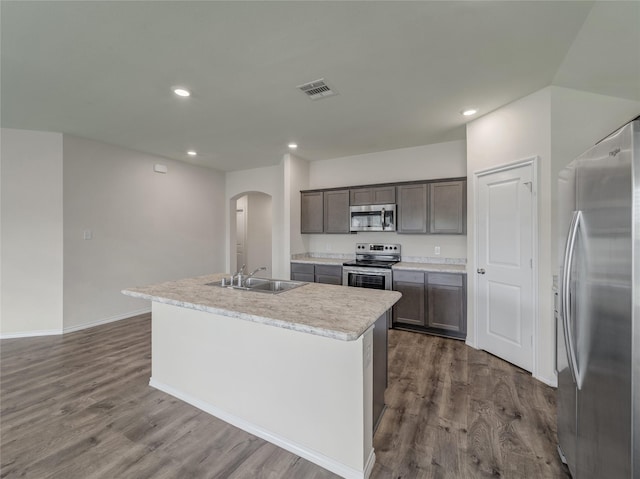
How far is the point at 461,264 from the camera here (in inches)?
161

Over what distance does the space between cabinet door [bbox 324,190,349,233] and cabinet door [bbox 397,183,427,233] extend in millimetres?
913

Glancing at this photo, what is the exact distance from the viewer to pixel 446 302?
3.70 meters

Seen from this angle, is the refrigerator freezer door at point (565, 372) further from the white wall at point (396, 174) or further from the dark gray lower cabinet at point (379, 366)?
the white wall at point (396, 174)

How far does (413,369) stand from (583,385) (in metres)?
1.73

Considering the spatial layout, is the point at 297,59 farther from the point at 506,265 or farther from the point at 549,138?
the point at 506,265

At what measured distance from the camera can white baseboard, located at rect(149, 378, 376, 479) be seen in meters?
1.60

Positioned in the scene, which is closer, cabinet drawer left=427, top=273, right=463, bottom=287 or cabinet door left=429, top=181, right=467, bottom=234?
cabinet drawer left=427, top=273, right=463, bottom=287

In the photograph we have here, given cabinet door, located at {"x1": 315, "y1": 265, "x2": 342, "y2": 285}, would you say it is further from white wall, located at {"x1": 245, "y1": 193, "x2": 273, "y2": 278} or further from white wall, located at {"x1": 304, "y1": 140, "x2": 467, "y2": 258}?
white wall, located at {"x1": 245, "y1": 193, "x2": 273, "y2": 278}

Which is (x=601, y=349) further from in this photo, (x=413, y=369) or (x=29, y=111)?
(x=29, y=111)

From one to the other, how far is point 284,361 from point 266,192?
4.54 m

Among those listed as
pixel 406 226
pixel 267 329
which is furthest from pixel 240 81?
pixel 406 226

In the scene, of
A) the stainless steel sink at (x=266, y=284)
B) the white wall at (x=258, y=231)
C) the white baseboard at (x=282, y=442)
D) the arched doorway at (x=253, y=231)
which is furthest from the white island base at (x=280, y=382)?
the white wall at (x=258, y=231)

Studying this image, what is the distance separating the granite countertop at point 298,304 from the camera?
149 centimetres

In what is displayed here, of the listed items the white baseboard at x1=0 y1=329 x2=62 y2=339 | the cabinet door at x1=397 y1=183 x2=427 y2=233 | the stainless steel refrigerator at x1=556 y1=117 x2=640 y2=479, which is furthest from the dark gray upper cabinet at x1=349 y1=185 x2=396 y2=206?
the white baseboard at x1=0 y1=329 x2=62 y2=339
